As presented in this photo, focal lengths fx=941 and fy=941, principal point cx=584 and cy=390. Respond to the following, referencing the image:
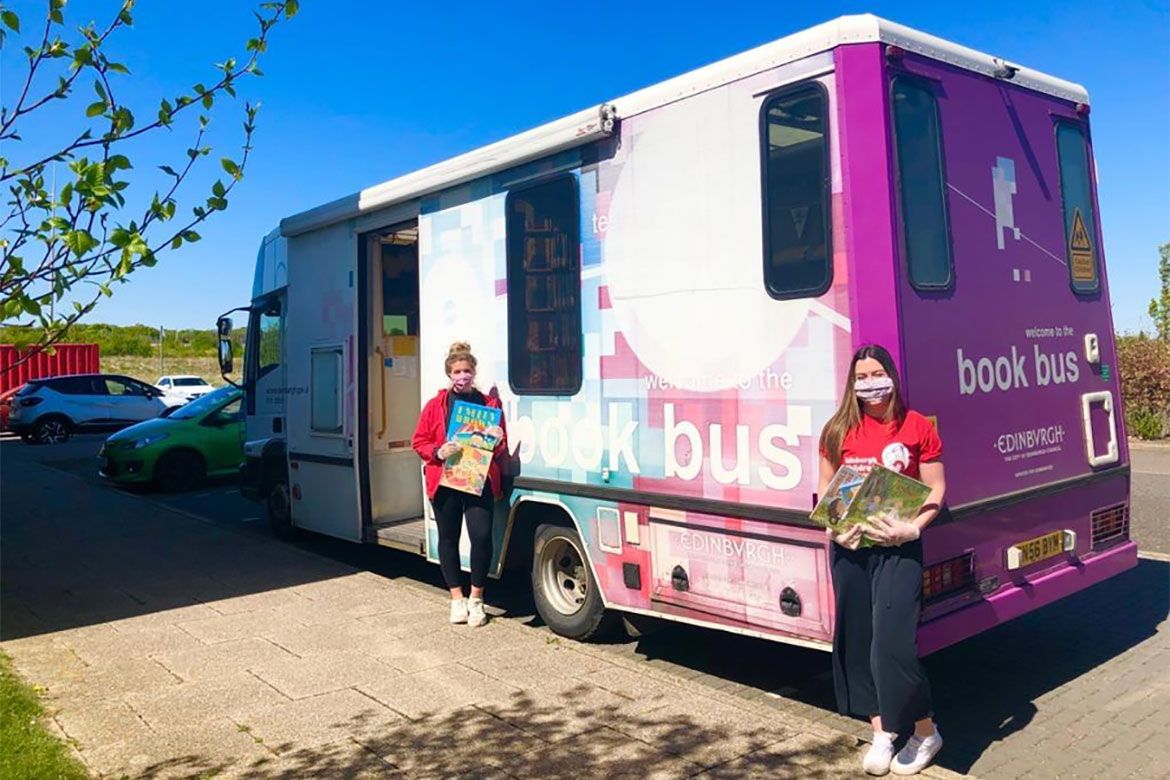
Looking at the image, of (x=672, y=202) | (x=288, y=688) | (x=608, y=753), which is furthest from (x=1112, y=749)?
(x=288, y=688)

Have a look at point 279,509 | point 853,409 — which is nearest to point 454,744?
point 853,409

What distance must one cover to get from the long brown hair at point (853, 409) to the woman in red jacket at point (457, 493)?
252 centimetres

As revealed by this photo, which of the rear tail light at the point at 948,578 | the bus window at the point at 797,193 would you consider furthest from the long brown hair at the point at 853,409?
the rear tail light at the point at 948,578

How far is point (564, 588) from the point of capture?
596 cm

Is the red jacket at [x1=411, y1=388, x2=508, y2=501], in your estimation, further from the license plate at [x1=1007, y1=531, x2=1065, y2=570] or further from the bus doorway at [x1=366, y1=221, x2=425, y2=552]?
the license plate at [x1=1007, y1=531, x2=1065, y2=570]

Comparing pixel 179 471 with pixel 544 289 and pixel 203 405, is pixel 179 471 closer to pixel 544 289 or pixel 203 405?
pixel 203 405

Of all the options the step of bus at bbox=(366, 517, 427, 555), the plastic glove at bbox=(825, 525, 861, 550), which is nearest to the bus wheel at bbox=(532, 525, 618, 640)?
the step of bus at bbox=(366, 517, 427, 555)

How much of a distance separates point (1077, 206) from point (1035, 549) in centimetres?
202

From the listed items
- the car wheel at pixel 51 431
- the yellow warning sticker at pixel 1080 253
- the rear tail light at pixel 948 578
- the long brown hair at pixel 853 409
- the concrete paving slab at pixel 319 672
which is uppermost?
the yellow warning sticker at pixel 1080 253

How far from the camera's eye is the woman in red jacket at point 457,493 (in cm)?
607

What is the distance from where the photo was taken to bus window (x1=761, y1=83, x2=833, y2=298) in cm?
423

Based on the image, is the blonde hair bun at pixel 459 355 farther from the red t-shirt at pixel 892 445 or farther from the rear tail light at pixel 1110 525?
the rear tail light at pixel 1110 525

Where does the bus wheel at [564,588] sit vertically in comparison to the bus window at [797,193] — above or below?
below

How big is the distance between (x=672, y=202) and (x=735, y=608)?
2.09 m
